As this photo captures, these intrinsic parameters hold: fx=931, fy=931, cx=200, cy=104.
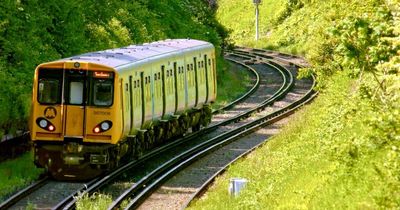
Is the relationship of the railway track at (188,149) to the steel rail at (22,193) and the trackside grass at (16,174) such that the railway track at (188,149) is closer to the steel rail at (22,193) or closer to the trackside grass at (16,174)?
the steel rail at (22,193)

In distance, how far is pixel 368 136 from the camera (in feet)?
44.6

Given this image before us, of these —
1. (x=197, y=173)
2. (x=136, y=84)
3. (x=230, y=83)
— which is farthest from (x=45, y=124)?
(x=230, y=83)

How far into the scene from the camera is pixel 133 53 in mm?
25688

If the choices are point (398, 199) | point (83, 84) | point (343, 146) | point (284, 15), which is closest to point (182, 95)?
point (83, 84)

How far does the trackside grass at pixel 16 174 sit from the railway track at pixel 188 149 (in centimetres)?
55

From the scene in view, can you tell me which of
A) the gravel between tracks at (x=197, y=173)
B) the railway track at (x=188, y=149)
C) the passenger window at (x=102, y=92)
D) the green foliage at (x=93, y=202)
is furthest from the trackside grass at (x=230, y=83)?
the green foliage at (x=93, y=202)

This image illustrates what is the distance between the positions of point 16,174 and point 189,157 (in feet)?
18.8

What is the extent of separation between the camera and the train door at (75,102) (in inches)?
874

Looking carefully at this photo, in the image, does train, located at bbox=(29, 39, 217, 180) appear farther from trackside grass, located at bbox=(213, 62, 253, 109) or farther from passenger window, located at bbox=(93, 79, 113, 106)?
trackside grass, located at bbox=(213, 62, 253, 109)

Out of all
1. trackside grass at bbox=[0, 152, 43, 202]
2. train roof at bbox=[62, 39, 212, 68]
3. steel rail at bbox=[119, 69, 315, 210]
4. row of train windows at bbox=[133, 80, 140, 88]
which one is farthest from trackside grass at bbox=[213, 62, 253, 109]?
trackside grass at bbox=[0, 152, 43, 202]

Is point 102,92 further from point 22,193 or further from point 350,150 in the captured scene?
point 350,150

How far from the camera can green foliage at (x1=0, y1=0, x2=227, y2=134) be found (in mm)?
25306

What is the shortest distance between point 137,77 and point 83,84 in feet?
7.45

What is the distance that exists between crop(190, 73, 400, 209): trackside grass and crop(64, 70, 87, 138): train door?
3602 mm
